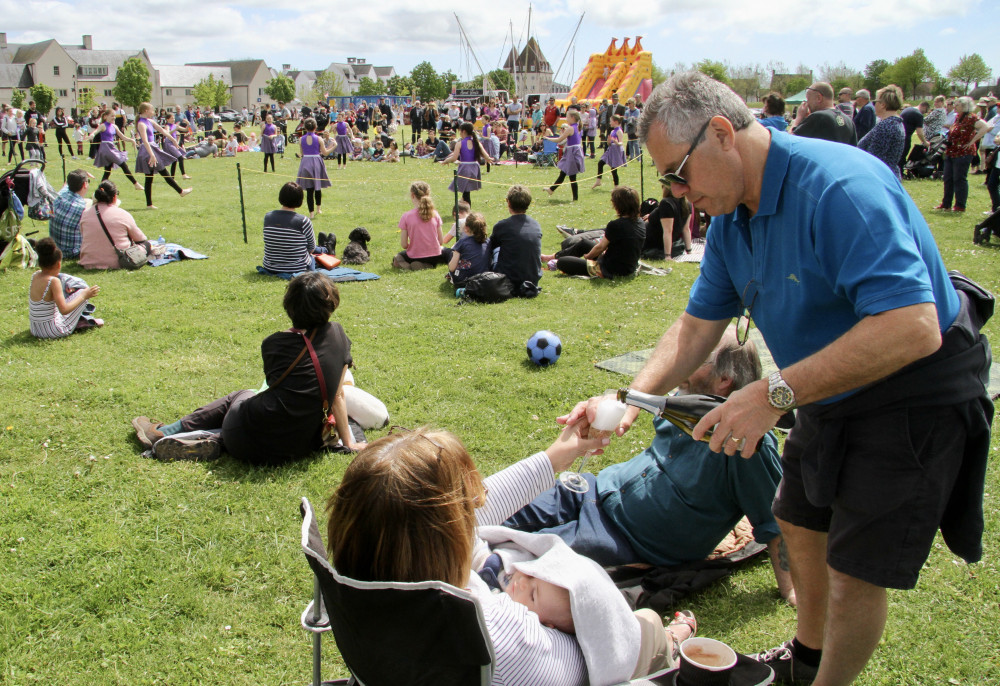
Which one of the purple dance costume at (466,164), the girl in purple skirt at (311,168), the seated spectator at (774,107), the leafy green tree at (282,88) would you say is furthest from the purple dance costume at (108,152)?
Answer: the leafy green tree at (282,88)

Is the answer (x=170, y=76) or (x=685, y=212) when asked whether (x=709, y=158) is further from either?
(x=170, y=76)

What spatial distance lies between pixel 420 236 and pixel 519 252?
198 centimetres

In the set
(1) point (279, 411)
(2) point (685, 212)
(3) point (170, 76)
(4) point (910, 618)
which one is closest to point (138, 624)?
(1) point (279, 411)

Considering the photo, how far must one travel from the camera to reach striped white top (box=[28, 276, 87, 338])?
6883 millimetres

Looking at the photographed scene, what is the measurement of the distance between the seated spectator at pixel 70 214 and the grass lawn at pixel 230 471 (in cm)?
53

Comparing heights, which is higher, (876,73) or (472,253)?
(876,73)

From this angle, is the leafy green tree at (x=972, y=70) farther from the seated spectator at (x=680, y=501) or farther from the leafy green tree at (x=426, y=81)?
the seated spectator at (x=680, y=501)

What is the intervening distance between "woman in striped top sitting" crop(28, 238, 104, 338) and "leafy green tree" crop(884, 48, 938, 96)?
80.1m

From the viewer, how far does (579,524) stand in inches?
130

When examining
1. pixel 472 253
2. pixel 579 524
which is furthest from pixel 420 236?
pixel 579 524

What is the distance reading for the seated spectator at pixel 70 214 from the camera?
9758 millimetres

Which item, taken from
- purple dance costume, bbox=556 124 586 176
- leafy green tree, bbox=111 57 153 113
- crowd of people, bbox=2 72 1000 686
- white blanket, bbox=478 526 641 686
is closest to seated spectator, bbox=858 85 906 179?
purple dance costume, bbox=556 124 586 176

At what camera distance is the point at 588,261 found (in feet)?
30.7

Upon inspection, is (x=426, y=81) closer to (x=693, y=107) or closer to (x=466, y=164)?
(x=466, y=164)
